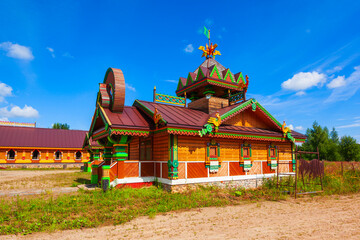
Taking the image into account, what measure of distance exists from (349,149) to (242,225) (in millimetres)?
51308

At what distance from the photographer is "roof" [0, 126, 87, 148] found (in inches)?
1331

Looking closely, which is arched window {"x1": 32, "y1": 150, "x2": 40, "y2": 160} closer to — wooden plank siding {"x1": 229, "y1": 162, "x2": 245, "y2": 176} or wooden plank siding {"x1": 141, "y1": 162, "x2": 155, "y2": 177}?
wooden plank siding {"x1": 141, "y1": 162, "x2": 155, "y2": 177}

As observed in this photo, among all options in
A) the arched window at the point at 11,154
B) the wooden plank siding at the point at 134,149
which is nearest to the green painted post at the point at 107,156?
the wooden plank siding at the point at 134,149

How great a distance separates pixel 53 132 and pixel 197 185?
34.0 m

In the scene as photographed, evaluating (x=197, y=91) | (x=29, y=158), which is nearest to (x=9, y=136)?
(x=29, y=158)

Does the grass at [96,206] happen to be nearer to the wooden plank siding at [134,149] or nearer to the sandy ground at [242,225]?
the sandy ground at [242,225]

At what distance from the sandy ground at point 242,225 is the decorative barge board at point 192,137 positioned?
3.30 meters

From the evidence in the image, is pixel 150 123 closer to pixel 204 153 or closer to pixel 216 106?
pixel 204 153

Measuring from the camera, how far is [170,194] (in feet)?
36.0

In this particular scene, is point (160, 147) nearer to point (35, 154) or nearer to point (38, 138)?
point (35, 154)

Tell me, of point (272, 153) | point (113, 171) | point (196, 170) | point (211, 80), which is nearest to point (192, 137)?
point (196, 170)

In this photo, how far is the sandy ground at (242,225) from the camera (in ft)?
20.9

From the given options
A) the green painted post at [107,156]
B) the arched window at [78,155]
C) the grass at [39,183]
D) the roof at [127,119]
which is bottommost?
the grass at [39,183]

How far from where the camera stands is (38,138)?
36000mm
